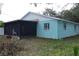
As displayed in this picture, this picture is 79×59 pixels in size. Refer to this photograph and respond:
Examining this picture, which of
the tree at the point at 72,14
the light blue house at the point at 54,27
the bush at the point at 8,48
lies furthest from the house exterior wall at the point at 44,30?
the bush at the point at 8,48

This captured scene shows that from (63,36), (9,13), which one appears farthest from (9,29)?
(63,36)

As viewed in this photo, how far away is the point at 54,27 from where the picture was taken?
1529 mm

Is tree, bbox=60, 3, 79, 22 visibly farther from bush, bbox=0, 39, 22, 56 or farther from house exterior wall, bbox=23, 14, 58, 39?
bush, bbox=0, 39, 22, 56

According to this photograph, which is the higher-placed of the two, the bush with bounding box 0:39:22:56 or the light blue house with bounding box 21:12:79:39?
the light blue house with bounding box 21:12:79:39

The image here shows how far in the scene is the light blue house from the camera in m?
1.52

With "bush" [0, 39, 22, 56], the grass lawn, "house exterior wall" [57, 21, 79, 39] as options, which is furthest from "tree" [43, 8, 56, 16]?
"bush" [0, 39, 22, 56]

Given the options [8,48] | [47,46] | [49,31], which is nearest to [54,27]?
[49,31]

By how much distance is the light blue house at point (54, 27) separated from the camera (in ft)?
4.99

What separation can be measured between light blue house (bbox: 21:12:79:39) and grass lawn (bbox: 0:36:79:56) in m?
0.05

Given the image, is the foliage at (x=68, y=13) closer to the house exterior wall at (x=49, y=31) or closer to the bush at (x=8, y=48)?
the house exterior wall at (x=49, y=31)

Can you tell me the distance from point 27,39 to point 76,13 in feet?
1.67

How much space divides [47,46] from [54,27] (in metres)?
0.18

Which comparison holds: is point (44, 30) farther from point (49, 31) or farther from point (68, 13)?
point (68, 13)

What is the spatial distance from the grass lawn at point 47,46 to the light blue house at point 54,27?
5 centimetres
